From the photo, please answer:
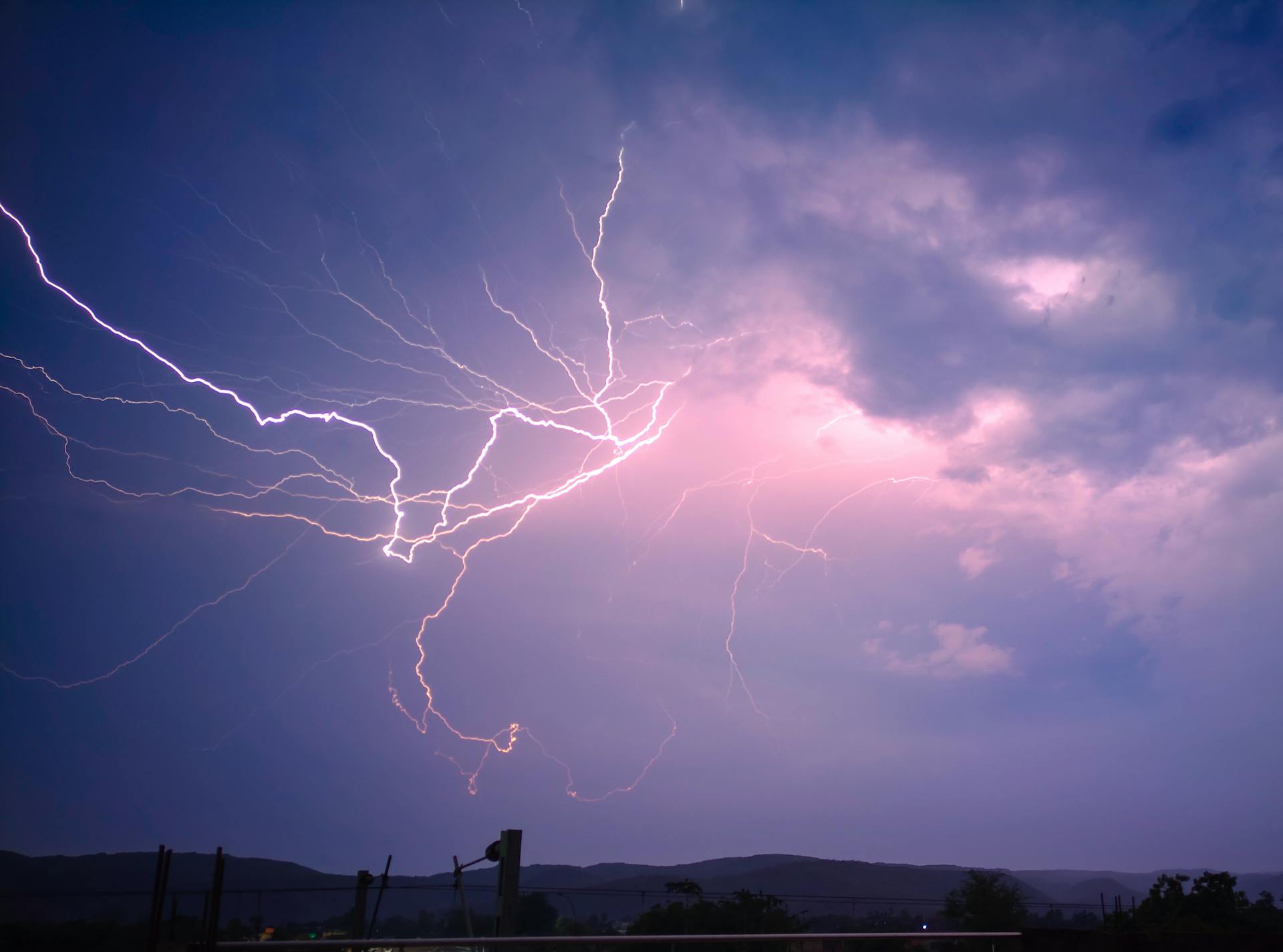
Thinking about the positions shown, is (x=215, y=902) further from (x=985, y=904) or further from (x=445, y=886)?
(x=985, y=904)

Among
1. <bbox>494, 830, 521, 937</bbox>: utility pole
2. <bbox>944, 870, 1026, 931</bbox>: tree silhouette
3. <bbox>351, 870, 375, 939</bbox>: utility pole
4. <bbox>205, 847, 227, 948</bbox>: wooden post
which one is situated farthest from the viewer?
<bbox>944, 870, 1026, 931</bbox>: tree silhouette

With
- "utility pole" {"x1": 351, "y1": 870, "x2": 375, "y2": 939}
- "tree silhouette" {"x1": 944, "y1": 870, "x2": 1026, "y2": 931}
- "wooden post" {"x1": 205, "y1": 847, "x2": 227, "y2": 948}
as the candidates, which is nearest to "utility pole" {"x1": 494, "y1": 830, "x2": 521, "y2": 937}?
"utility pole" {"x1": 351, "y1": 870, "x2": 375, "y2": 939}

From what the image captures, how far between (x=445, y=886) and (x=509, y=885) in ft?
11.9

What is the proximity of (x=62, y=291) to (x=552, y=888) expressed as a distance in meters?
15.2

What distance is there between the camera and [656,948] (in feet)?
13.2

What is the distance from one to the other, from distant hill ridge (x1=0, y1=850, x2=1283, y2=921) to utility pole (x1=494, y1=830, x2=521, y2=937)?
2.72 m

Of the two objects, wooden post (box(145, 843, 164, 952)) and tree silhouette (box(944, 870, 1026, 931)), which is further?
tree silhouette (box(944, 870, 1026, 931))

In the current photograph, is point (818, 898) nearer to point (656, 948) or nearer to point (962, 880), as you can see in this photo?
point (656, 948)

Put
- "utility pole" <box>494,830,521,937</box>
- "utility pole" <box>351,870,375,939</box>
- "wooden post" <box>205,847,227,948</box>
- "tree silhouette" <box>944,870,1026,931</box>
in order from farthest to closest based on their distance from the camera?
"tree silhouette" <box>944,870,1026,931</box> < "utility pole" <box>351,870,375,939</box> < "utility pole" <box>494,830,521,937</box> < "wooden post" <box>205,847,227,948</box>

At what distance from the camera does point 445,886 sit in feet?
35.9

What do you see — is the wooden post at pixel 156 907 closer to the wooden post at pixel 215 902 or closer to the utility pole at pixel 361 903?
the wooden post at pixel 215 902

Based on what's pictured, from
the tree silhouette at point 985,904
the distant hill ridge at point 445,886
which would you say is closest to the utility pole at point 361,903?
the distant hill ridge at point 445,886

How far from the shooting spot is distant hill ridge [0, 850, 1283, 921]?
12.4 meters

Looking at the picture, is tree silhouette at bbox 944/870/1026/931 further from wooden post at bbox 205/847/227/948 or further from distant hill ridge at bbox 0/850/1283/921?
wooden post at bbox 205/847/227/948
